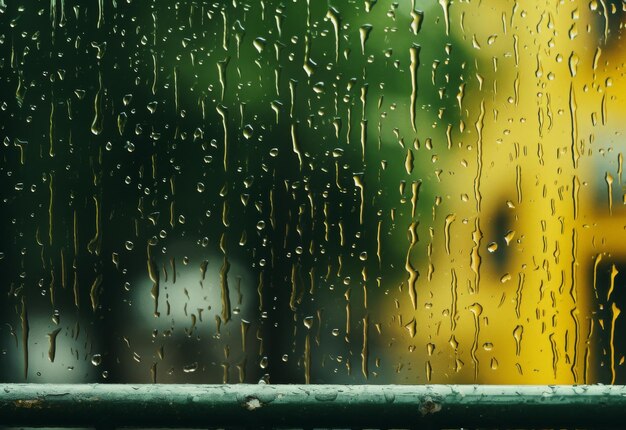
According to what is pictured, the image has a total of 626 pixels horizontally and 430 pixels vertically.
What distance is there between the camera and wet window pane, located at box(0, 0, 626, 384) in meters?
1.08

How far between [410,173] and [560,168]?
279 millimetres

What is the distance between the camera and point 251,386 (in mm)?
908

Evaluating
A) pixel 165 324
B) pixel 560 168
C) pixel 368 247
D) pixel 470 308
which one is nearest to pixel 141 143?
pixel 165 324

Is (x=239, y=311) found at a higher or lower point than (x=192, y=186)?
lower

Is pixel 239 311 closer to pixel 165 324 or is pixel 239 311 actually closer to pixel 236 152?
pixel 165 324

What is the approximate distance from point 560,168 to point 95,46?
Result: 0.91 meters

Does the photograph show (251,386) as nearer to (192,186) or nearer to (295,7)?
(192,186)

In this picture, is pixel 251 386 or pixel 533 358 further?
pixel 533 358

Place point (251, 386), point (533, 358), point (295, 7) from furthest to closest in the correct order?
point (295, 7) < point (533, 358) < point (251, 386)

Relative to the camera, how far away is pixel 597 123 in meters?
1.12

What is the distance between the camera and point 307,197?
1121mm

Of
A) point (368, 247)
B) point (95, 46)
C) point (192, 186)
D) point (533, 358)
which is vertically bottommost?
point (533, 358)

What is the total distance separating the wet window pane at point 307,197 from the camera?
A: 3.53ft

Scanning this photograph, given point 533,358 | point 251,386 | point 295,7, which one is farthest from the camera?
point 295,7
